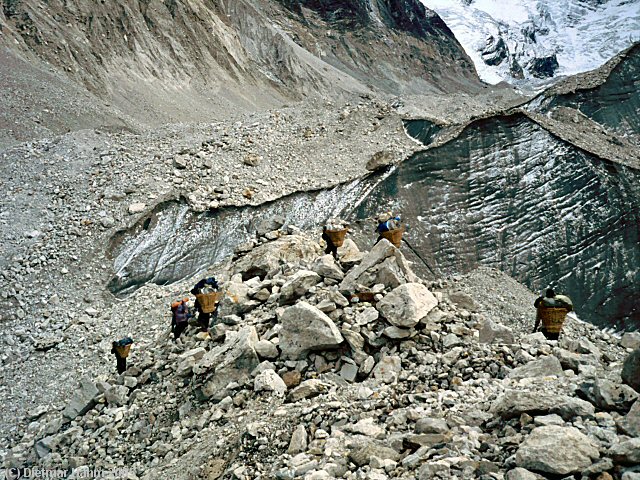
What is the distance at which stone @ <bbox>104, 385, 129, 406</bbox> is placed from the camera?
7645mm

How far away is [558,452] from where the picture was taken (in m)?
3.70

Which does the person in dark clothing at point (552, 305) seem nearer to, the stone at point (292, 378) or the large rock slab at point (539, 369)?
the large rock slab at point (539, 369)

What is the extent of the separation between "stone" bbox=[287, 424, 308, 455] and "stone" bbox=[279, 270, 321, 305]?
2603 millimetres

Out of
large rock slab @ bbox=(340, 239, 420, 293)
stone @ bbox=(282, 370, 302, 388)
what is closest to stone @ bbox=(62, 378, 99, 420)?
stone @ bbox=(282, 370, 302, 388)

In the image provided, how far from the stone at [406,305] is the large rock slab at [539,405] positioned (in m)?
1.93

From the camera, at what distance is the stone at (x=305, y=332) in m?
6.59

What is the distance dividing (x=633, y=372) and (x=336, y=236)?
5.20m

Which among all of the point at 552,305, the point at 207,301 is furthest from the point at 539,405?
the point at 207,301

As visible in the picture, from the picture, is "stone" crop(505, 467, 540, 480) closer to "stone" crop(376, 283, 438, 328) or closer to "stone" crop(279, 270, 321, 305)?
"stone" crop(376, 283, 438, 328)

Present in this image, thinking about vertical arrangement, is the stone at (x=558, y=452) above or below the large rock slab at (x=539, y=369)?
above

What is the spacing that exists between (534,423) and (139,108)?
28907mm

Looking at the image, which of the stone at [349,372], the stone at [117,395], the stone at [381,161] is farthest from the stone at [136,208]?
the stone at [349,372]

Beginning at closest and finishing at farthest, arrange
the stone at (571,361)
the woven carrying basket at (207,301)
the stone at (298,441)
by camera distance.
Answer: the stone at (298,441), the stone at (571,361), the woven carrying basket at (207,301)

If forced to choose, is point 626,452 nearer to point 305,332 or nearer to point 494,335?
point 494,335
